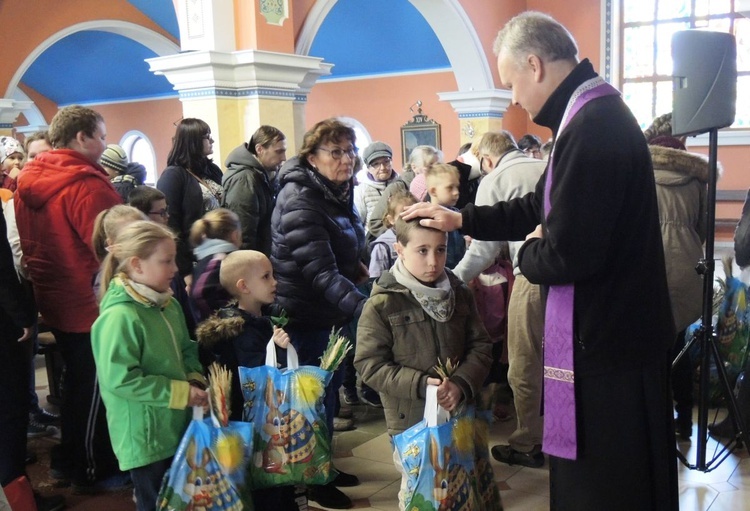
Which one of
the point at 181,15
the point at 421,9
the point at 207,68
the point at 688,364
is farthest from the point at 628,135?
the point at 421,9

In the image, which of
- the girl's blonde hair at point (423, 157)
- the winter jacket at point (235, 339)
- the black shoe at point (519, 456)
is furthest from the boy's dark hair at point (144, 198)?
the girl's blonde hair at point (423, 157)

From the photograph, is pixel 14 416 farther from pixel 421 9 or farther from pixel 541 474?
pixel 421 9

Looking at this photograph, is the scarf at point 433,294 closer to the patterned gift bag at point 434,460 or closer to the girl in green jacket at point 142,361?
the patterned gift bag at point 434,460

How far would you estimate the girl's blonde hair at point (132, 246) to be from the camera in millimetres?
2268

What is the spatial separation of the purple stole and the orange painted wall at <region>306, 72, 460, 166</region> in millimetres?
10749

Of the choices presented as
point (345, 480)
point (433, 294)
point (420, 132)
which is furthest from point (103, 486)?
point (420, 132)

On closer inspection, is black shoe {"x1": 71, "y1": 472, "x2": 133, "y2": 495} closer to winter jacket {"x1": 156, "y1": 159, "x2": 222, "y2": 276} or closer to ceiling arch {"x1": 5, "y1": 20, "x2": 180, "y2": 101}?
winter jacket {"x1": 156, "y1": 159, "x2": 222, "y2": 276}

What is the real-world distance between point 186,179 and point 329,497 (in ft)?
5.90

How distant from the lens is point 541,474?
→ 325cm

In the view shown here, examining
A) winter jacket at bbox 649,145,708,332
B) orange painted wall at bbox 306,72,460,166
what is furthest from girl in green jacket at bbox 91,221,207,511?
orange painted wall at bbox 306,72,460,166

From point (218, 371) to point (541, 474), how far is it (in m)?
1.69

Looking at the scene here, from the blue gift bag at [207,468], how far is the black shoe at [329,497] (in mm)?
698

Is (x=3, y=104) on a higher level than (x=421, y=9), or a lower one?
lower

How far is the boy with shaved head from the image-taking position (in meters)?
2.46
